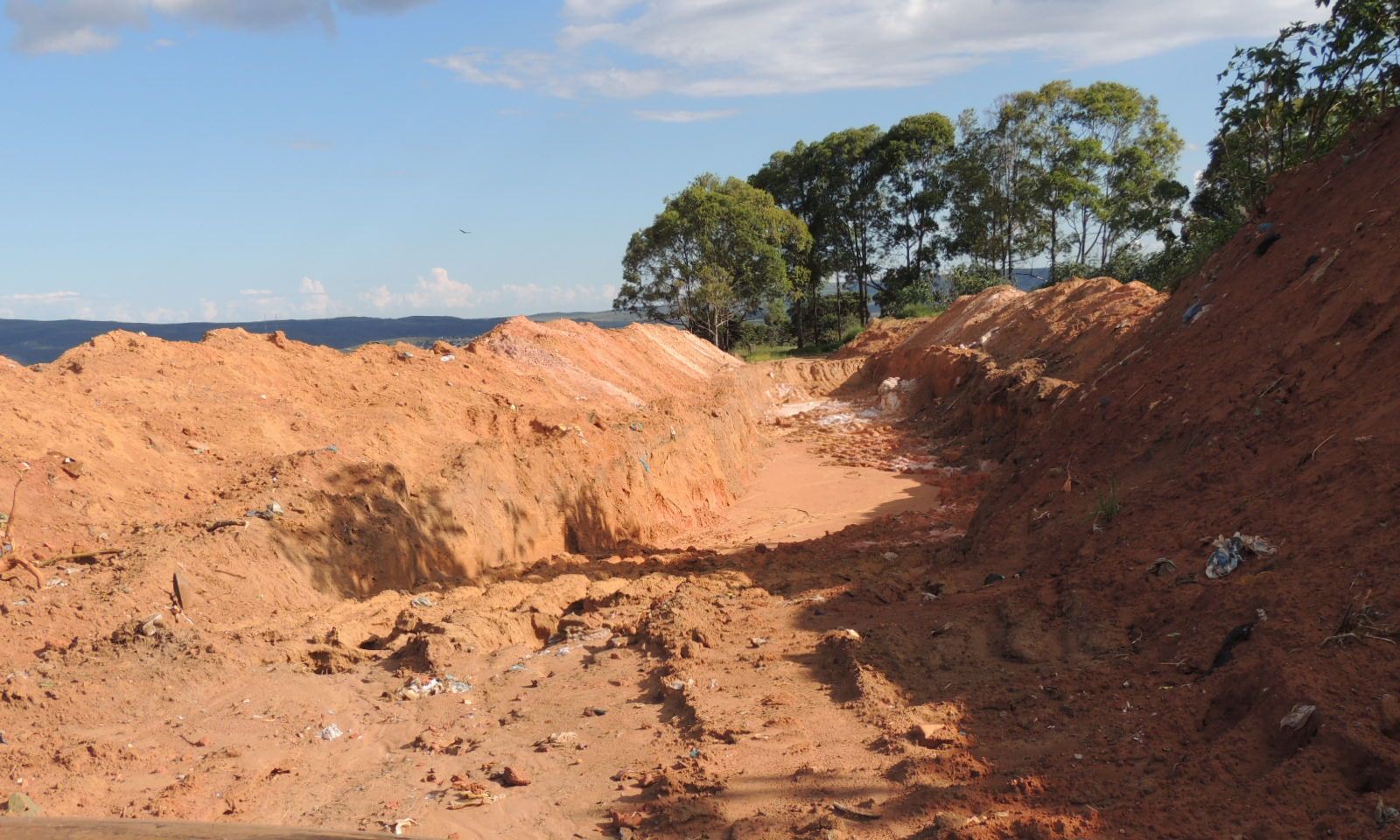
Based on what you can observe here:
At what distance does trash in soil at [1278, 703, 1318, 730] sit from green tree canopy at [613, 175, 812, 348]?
27.8 metres

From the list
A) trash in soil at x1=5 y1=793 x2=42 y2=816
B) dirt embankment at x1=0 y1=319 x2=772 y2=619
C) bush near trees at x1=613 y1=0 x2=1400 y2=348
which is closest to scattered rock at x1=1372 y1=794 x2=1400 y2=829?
trash in soil at x1=5 y1=793 x2=42 y2=816

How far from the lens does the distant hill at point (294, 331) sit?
61.1 feet

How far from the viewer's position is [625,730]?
5.13 metres

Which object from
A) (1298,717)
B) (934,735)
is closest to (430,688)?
(934,735)

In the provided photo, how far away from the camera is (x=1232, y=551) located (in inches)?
217

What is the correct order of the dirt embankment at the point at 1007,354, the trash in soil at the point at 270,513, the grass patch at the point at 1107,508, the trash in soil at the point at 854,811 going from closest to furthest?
the trash in soil at the point at 854,811, the grass patch at the point at 1107,508, the trash in soil at the point at 270,513, the dirt embankment at the point at 1007,354

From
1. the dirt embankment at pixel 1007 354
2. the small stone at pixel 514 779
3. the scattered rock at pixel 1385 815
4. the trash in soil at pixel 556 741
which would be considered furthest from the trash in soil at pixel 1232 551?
the dirt embankment at pixel 1007 354

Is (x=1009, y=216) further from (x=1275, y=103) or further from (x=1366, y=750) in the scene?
(x=1366, y=750)

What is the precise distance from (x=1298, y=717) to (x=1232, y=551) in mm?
2066

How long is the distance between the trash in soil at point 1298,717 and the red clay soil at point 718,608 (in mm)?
13

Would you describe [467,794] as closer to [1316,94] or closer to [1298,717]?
[1298,717]

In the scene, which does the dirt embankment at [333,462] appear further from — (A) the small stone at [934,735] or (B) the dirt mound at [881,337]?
(B) the dirt mound at [881,337]

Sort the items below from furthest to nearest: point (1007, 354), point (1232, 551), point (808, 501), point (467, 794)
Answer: point (1007, 354)
point (808, 501)
point (1232, 551)
point (467, 794)

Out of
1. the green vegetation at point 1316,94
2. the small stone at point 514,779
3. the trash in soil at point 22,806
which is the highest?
the green vegetation at point 1316,94
